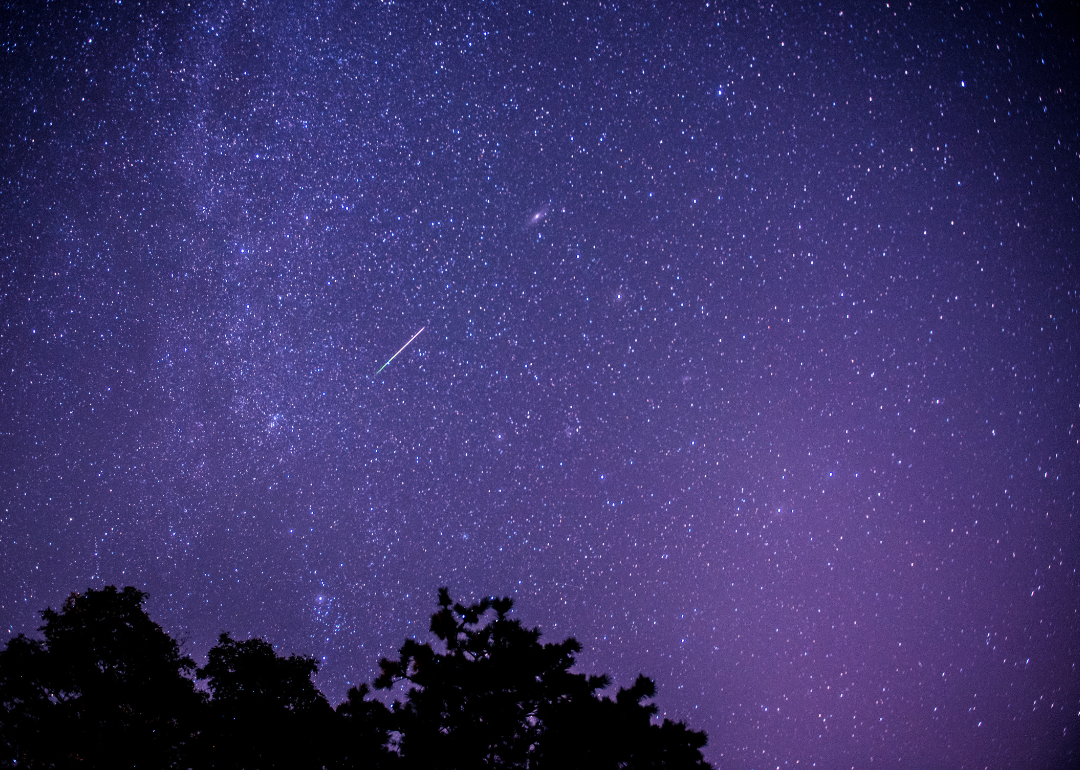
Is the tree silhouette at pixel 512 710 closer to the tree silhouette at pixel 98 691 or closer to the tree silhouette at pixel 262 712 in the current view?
the tree silhouette at pixel 262 712

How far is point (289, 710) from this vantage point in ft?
18.9

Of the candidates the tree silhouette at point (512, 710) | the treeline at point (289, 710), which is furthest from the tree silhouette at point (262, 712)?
the tree silhouette at point (512, 710)

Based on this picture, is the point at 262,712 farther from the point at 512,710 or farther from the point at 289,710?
the point at 512,710

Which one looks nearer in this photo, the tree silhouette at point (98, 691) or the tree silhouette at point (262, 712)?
the tree silhouette at point (98, 691)

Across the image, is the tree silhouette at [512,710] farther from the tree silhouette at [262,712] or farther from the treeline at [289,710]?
the tree silhouette at [262,712]

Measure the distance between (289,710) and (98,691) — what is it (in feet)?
6.57

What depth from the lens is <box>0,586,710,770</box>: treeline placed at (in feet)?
16.5

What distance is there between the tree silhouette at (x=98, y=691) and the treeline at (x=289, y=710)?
0.01 meters

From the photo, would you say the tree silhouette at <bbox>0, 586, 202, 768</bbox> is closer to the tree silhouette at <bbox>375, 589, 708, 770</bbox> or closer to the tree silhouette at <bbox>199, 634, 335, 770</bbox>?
the tree silhouette at <bbox>199, 634, 335, 770</bbox>

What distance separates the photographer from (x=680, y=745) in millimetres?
5266

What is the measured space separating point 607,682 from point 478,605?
1.80 meters

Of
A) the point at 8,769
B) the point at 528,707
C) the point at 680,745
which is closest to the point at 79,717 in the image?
the point at 8,769

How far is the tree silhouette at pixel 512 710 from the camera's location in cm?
511

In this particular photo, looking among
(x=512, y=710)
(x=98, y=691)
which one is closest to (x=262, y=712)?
(x=98, y=691)
